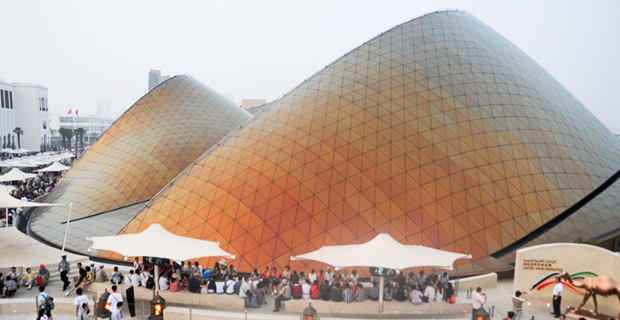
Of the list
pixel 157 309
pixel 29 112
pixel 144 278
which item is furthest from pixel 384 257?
pixel 29 112

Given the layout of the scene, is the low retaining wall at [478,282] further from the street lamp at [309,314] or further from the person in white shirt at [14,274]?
the person in white shirt at [14,274]

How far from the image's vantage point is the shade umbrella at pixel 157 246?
14.2 m

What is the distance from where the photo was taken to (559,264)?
15.8 m

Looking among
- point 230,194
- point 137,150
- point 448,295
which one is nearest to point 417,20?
point 230,194

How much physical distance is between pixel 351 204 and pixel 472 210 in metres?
6.77

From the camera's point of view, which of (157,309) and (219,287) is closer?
(157,309)

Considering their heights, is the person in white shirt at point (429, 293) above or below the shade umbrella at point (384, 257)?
below

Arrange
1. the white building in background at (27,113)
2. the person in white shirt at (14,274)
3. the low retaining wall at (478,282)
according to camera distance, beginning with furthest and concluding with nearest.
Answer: the white building in background at (27,113), the low retaining wall at (478,282), the person in white shirt at (14,274)

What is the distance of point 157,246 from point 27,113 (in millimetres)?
109416

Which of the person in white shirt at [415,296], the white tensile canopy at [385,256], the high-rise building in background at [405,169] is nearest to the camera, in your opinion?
the white tensile canopy at [385,256]

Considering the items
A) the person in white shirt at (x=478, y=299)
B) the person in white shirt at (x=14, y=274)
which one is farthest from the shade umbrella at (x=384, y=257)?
the person in white shirt at (x=14, y=274)

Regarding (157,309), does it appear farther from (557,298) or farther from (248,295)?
(557,298)

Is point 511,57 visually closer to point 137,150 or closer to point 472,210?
point 472,210

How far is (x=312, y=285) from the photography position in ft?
48.8
